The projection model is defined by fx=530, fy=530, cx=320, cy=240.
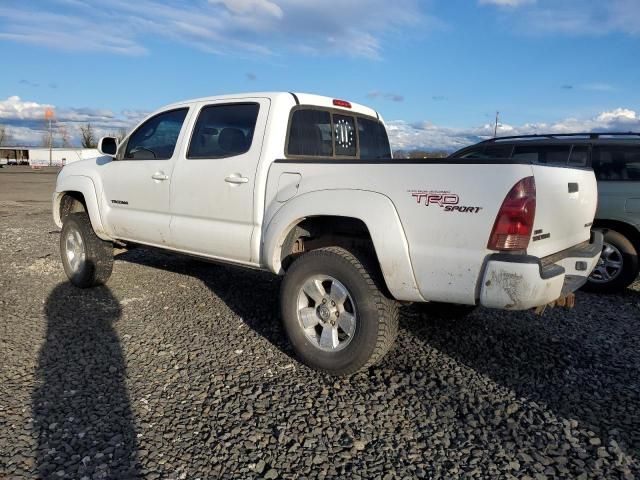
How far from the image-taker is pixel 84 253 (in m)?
5.82

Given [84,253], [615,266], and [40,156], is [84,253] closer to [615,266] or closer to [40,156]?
[615,266]

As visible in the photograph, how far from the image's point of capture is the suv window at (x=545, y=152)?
6395 mm

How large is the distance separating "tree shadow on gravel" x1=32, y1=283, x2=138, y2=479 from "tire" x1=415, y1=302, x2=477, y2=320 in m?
2.61

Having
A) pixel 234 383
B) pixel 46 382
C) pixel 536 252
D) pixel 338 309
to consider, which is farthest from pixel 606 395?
pixel 46 382

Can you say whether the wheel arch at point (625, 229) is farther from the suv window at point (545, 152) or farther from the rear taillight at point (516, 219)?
the rear taillight at point (516, 219)

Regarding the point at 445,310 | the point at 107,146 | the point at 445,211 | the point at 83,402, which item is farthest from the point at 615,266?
the point at 107,146

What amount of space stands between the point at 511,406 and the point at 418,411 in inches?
23.5

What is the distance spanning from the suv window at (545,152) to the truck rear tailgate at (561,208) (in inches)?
99.9

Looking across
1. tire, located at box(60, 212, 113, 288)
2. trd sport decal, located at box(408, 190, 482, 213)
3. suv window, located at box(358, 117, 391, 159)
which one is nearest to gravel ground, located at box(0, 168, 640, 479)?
tire, located at box(60, 212, 113, 288)

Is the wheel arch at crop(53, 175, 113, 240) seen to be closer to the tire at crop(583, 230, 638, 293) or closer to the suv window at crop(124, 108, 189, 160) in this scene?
the suv window at crop(124, 108, 189, 160)

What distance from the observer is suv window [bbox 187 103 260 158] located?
4.36m

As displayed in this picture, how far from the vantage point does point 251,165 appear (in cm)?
414

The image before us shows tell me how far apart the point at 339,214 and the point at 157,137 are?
2608 mm

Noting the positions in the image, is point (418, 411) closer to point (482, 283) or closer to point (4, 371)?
point (482, 283)
